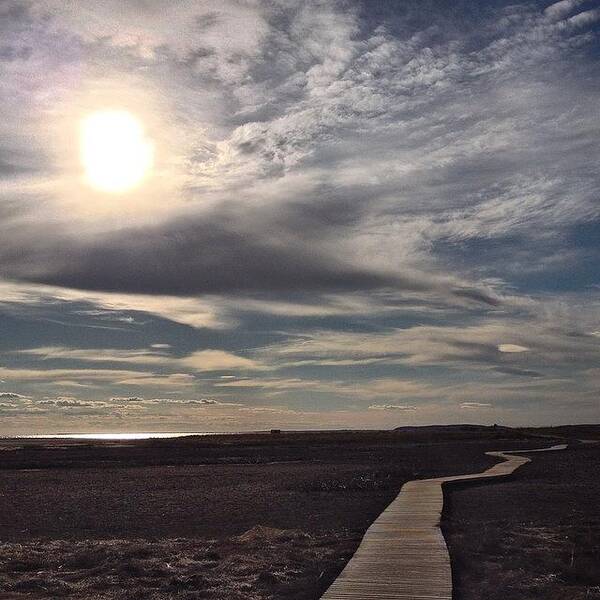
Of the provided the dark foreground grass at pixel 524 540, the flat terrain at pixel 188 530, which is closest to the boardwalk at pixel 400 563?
the dark foreground grass at pixel 524 540

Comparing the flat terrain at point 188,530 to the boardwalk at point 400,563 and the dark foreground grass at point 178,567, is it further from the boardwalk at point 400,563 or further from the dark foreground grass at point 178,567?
the boardwalk at point 400,563

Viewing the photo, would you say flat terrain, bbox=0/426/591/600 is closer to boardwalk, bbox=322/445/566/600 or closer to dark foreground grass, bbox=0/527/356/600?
dark foreground grass, bbox=0/527/356/600

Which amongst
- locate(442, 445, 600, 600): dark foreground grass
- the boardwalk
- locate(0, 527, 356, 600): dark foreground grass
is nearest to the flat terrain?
locate(0, 527, 356, 600): dark foreground grass

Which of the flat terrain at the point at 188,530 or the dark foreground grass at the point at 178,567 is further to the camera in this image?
the flat terrain at the point at 188,530

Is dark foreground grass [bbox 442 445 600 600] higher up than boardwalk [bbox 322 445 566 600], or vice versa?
boardwalk [bbox 322 445 566 600]

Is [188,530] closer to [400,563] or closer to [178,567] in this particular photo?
[178,567]

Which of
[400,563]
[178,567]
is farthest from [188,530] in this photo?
[400,563]

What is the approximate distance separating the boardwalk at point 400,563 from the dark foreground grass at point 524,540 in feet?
1.75

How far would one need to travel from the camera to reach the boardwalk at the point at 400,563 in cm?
1068

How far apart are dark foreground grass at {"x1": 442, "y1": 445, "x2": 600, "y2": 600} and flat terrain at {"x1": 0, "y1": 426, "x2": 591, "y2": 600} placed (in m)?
2.50

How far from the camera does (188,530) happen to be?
65.5 feet

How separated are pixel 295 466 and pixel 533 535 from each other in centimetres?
2894

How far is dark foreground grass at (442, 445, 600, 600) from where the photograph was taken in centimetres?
1238

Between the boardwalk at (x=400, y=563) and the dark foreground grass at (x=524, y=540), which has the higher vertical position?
the boardwalk at (x=400, y=563)
